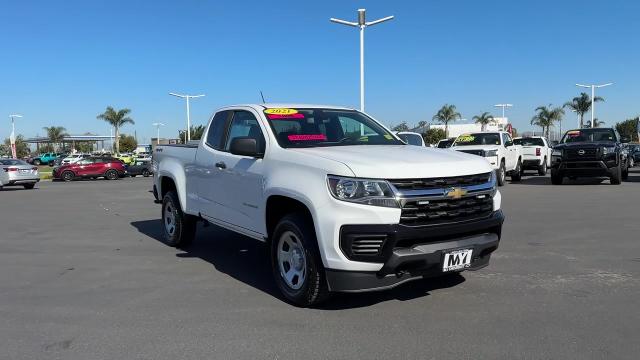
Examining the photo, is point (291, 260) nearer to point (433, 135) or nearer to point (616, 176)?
point (616, 176)

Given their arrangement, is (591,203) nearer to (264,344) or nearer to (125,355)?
(264,344)

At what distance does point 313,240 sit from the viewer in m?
4.67

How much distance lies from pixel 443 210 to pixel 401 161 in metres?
0.54

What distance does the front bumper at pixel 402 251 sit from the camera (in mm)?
4297

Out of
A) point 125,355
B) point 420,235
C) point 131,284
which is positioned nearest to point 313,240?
point 420,235

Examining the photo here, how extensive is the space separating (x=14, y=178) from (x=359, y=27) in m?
17.3

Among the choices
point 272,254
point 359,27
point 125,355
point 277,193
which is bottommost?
point 125,355

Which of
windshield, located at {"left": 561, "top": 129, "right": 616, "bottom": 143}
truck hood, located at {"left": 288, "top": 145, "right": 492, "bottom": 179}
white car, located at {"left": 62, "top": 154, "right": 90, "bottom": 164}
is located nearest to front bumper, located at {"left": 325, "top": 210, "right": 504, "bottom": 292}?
truck hood, located at {"left": 288, "top": 145, "right": 492, "bottom": 179}

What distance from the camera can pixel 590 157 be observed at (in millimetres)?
16938

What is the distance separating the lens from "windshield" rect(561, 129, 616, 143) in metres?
17.9

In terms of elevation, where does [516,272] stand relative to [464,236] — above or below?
below

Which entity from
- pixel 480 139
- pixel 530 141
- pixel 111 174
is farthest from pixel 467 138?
pixel 111 174

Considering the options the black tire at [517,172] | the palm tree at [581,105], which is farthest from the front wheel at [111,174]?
the palm tree at [581,105]

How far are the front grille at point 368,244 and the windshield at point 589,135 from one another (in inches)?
632
